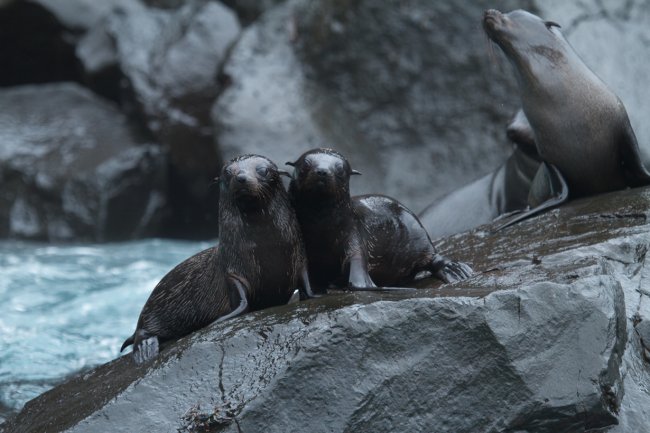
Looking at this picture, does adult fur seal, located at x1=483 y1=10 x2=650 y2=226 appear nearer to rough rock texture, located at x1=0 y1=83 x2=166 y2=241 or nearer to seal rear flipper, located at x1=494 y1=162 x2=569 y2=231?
seal rear flipper, located at x1=494 y1=162 x2=569 y2=231

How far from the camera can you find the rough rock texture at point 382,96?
11.6m

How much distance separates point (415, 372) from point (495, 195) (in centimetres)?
459

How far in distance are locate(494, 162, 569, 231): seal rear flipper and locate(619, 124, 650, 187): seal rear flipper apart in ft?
1.32

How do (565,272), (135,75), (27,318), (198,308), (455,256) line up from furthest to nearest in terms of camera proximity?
1. (135,75)
2. (27,318)
3. (455,256)
4. (198,308)
5. (565,272)

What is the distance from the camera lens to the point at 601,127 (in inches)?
262

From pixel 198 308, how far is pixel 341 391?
1.42m

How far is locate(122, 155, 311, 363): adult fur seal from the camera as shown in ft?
15.6

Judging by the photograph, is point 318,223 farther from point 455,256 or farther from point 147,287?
point 147,287

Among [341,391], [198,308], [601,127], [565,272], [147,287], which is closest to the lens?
[341,391]

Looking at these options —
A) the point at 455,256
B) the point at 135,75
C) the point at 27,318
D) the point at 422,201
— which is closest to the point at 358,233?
the point at 455,256

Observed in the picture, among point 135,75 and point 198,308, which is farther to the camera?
point 135,75

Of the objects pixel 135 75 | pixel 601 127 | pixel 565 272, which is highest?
pixel 135 75

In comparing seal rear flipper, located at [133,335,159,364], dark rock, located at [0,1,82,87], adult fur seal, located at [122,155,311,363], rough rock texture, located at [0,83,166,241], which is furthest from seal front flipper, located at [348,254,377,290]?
dark rock, located at [0,1,82,87]

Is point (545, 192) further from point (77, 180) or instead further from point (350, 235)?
point (77, 180)
